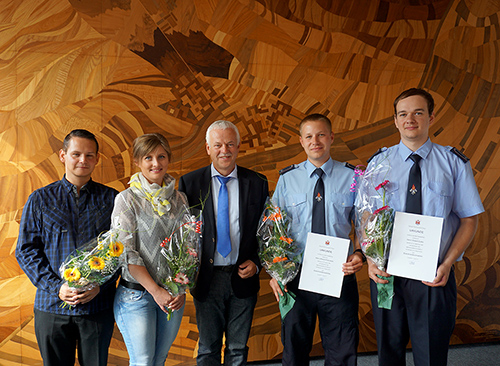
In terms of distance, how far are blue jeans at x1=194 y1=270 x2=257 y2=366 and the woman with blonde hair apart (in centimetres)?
22

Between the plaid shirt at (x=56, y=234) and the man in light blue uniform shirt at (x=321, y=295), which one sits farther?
the man in light blue uniform shirt at (x=321, y=295)

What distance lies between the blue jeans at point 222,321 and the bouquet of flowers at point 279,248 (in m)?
0.26

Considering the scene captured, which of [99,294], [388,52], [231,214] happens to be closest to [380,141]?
[388,52]

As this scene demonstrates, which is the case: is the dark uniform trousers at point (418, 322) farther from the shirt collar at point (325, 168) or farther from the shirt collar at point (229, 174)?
the shirt collar at point (229, 174)

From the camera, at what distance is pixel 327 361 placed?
7.36ft

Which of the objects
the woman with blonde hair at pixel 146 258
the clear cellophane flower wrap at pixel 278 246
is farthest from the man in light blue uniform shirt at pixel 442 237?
the woman with blonde hair at pixel 146 258

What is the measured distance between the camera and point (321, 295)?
→ 2172 millimetres

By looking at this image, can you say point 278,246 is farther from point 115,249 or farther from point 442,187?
point 442,187

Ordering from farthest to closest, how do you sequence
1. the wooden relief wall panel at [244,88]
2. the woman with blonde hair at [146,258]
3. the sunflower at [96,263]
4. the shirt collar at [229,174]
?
the wooden relief wall panel at [244,88], the shirt collar at [229,174], the woman with blonde hair at [146,258], the sunflower at [96,263]

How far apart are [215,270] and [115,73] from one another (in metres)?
2.12

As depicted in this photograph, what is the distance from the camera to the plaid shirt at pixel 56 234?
1.99m

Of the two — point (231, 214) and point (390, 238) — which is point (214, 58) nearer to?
point (231, 214)

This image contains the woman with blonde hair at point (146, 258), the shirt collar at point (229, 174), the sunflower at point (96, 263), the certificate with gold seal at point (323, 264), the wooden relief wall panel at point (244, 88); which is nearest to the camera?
the sunflower at point (96, 263)

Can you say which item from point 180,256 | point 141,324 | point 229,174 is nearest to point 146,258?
point 180,256
